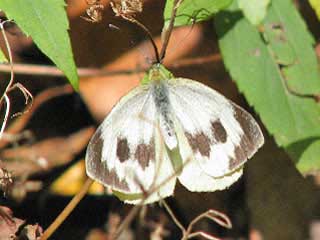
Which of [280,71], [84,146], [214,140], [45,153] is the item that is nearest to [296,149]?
[280,71]

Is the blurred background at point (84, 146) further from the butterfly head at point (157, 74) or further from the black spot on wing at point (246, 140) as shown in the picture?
the black spot on wing at point (246, 140)

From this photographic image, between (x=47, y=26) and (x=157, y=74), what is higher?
(x=47, y=26)

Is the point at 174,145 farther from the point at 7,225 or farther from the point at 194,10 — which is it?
the point at 7,225

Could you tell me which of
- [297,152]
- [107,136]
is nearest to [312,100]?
[297,152]

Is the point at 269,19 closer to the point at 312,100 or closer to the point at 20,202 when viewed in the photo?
the point at 312,100

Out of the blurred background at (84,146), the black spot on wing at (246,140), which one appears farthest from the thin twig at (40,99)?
the black spot on wing at (246,140)

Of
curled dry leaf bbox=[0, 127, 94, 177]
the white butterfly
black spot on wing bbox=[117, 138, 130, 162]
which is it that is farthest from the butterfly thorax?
curled dry leaf bbox=[0, 127, 94, 177]

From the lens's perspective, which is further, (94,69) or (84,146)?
(84,146)

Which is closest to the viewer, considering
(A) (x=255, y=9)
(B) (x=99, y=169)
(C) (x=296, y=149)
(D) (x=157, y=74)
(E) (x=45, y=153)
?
(A) (x=255, y=9)
